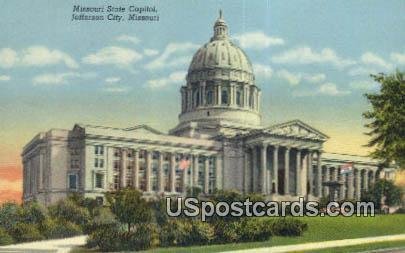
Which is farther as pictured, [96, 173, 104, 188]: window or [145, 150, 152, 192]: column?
[145, 150, 152, 192]: column

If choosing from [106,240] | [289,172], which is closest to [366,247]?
[106,240]

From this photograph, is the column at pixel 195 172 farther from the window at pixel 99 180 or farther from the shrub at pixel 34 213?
the shrub at pixel 34 213

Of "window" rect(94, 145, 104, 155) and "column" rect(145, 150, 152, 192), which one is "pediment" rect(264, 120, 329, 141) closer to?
"column" rect(145, 150, 152, 192)

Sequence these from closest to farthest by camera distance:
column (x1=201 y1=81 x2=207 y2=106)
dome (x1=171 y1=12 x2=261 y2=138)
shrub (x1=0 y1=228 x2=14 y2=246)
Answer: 1. shrub (x1=0 y1=228 x2=14 y2=246)
2. dome (x1=171 y1=12 x2=261 y2=138)
3. column (x1=201 y1=81 x2=207 y2=106)

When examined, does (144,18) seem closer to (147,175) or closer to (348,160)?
(348,160)

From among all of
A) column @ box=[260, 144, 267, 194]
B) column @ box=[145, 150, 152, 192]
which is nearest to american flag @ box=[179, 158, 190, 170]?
column @ box=[145, 150, 152, 192]

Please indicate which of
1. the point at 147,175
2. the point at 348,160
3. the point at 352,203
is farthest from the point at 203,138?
the point at 352,203

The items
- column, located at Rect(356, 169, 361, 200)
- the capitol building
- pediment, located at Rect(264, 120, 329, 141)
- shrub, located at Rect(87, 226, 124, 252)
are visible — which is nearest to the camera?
shrub, located at Rect(87, 226, 124, 252)
